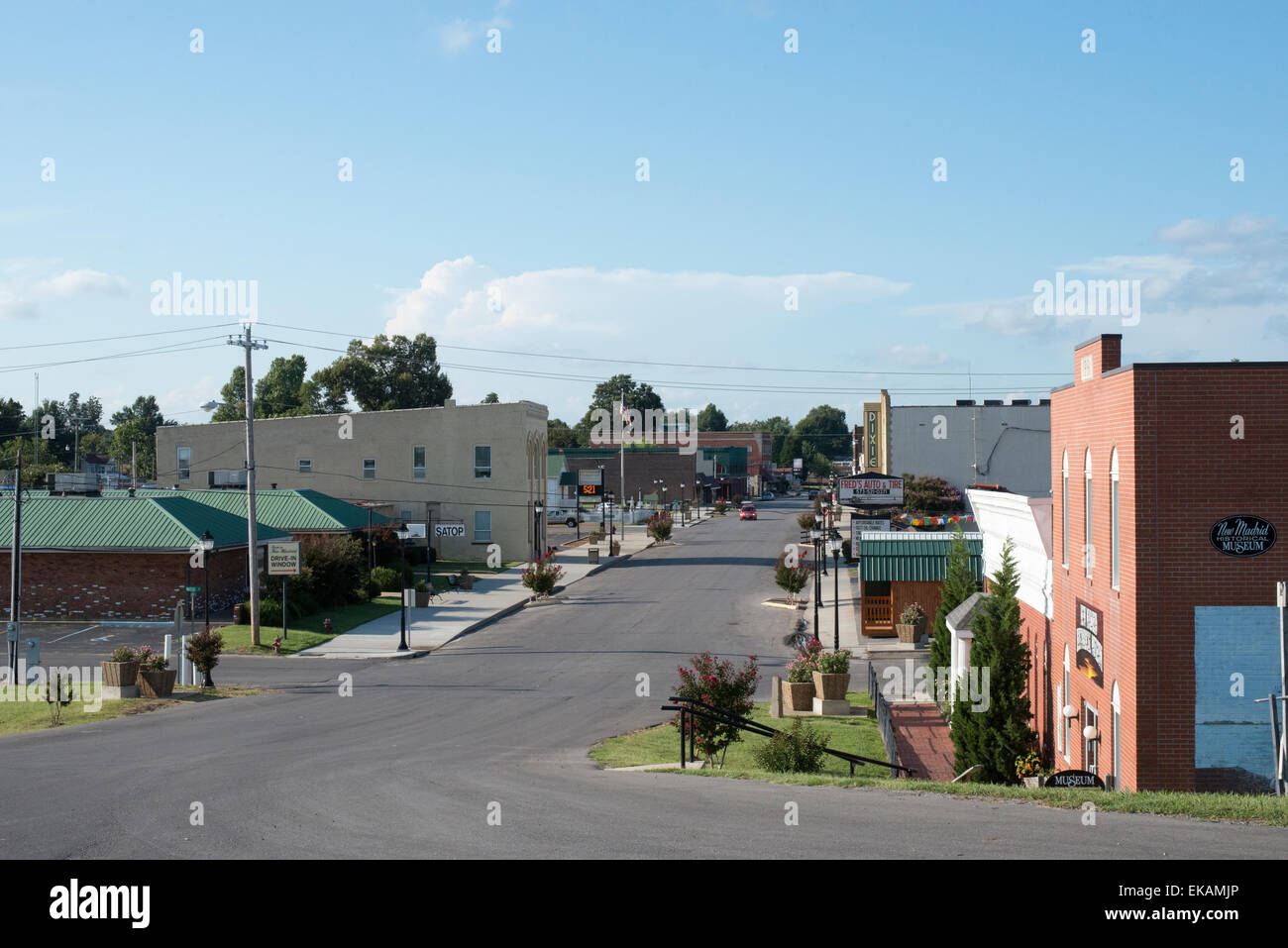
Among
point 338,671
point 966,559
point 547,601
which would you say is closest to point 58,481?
point 547,601

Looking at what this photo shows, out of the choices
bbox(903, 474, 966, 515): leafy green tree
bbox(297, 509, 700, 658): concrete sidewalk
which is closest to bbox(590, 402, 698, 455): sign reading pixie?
bbox(903, 474, 966, 515): leafy green tree

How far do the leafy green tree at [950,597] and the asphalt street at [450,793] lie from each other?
6578 millimetres

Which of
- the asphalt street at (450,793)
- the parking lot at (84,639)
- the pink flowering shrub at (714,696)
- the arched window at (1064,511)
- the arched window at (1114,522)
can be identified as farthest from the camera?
the parking lot at (84,639)

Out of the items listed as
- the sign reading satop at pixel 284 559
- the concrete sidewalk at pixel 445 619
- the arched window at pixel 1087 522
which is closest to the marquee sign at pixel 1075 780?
the arched window at pixel 1087 522

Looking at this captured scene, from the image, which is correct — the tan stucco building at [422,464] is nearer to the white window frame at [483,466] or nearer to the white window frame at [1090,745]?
the white window frame at [483,466]

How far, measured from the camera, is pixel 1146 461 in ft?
47.9

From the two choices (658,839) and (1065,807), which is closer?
(658,839)

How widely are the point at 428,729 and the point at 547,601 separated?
25.7 metres

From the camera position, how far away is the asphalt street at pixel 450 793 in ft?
32.4

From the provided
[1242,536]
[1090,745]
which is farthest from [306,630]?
[1242,536]

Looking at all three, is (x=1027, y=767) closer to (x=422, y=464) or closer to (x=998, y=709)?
(x=998, y=709)

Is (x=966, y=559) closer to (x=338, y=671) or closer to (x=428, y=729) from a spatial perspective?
(x=428, y=729)

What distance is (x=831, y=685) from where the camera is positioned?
24750 mm

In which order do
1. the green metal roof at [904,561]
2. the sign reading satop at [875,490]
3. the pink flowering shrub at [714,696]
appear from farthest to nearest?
the sign reading satop at [875,490]
the green metal roof at [904,561]
the pink flowering shrub at [714,696]
